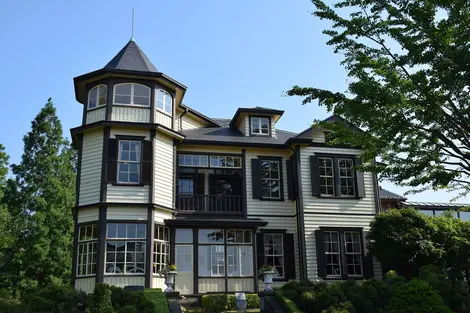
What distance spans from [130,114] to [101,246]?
5.29 metres

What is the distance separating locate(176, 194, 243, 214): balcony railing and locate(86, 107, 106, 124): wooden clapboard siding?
4435 millimetres

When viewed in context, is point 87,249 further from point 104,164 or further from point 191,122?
point 191,122

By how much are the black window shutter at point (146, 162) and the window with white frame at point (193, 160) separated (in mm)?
2080

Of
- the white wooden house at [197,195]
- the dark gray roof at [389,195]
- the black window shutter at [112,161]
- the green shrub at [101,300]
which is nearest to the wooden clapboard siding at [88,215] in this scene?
the white wooden house at [197,195]

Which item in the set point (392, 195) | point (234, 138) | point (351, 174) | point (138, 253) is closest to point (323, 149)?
point (351, 174)

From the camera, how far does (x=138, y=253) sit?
1834 centimetres

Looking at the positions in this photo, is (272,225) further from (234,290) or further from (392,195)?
(392,195)

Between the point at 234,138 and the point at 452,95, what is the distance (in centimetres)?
1304

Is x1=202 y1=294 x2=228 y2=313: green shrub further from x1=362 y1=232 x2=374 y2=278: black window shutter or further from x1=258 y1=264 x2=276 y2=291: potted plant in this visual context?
x1=362 y1=232 x2=374 y2=278: black window shutter

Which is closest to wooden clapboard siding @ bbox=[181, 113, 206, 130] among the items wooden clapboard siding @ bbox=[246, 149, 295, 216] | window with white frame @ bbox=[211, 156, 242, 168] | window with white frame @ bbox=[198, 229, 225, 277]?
window with white frame @ bbox=[211, 156, 242, 168]

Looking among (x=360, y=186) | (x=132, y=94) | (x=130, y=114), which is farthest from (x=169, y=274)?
(x=360, y=186)

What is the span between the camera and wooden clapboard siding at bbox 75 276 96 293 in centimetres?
1804

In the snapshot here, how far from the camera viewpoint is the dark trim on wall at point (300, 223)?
20.6 metres

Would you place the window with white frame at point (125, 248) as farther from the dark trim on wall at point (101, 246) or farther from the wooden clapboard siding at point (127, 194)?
the wooden clapboard siding at point (127, 194)
